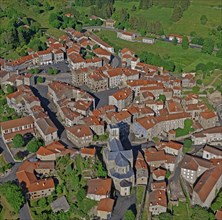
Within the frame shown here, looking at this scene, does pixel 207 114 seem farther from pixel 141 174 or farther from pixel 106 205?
pixel 106 205

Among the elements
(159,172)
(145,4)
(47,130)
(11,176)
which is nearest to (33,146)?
(47,130)

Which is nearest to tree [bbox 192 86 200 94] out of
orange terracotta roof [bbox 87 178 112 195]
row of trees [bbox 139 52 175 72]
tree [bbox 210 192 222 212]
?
row of trees [bbox 139 52 175 72]

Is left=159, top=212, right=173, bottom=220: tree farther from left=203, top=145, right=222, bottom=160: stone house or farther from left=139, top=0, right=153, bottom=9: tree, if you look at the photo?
left=139, top=0, right=153, bottom=9: tree

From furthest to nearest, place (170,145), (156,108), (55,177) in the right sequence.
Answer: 1. (156,108)
2. (170,145)
3. (55,177)

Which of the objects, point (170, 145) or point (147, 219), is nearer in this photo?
point (147, 219)

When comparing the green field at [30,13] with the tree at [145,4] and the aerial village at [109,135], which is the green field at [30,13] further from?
the tree at [145,4]

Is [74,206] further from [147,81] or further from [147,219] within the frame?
[147,81]

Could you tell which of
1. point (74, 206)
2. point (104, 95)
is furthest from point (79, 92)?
point (74, 206)
